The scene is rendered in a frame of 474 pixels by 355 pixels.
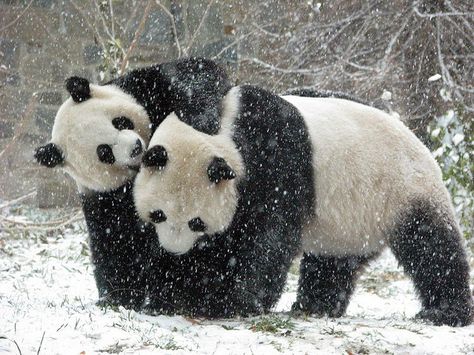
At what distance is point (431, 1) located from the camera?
8.02 m

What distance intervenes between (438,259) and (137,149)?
1.81m

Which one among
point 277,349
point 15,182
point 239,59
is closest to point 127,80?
point 277,349

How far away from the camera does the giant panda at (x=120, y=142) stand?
11.5ft

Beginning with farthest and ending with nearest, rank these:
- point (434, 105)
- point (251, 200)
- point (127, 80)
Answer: point (434, 105), point (127, 80), point (251, 200)

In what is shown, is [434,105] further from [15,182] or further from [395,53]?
[15,182]

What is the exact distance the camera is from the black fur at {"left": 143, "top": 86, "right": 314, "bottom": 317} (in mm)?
3520

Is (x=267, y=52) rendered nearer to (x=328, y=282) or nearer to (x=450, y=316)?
(x=328, y=282)

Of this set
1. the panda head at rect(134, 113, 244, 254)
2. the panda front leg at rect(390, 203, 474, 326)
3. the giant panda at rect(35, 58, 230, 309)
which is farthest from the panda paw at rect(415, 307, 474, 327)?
the giant panda at rect(35, 58, 230, 309)

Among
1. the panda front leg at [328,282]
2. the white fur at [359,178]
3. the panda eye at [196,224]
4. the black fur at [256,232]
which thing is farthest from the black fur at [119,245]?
the panda front leg at [328,282]

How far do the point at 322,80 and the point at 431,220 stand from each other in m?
4.58

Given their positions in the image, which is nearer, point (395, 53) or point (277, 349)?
point (277, 349)

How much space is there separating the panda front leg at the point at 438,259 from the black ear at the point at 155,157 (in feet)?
4.85

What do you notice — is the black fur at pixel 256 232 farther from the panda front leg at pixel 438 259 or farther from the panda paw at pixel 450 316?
the panda paw at pixel 450 316

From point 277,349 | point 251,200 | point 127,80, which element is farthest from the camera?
point 127,80
